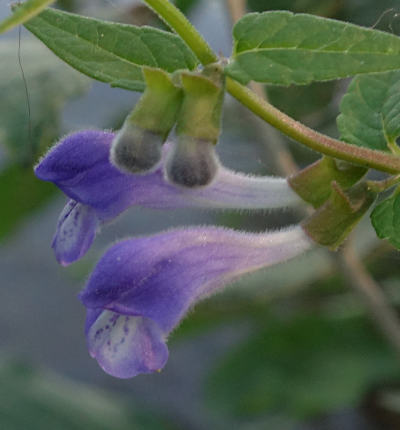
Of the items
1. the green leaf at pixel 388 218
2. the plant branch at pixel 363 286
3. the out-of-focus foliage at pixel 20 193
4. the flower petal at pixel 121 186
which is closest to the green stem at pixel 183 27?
the flower petal at pixel 121 186

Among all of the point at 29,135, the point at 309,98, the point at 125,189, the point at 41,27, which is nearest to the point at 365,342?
Result: the point at 309,98

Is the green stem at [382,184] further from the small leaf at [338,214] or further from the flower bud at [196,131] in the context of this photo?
the flower bud at [196,131]

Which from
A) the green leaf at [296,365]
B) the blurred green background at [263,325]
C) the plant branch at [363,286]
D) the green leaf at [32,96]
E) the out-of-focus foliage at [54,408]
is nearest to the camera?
the green leaf at [32,96]

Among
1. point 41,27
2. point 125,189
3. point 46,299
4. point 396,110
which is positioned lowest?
point 46,299

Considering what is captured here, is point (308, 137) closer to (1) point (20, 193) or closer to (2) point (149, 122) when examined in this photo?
(2) point (149, 122)

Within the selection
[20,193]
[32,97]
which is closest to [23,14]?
[32,97]

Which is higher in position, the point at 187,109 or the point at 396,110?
the point at 187,109

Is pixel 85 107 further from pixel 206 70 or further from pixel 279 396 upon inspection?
pixel 206 70
